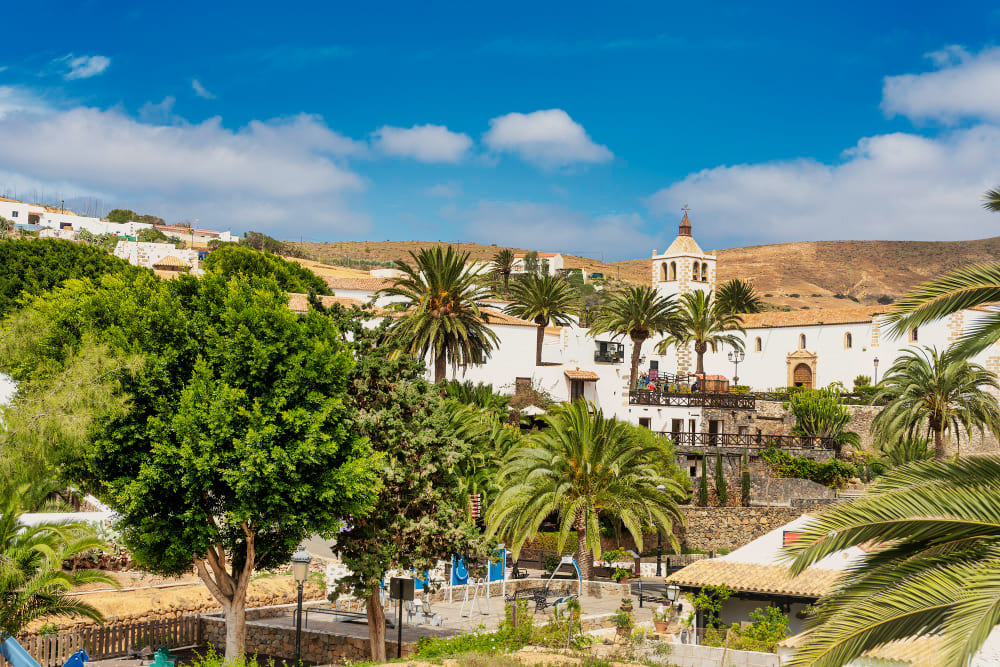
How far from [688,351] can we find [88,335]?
5576cm

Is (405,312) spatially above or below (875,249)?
below

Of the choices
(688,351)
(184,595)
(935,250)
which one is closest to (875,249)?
(935,250)

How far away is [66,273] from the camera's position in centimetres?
5128

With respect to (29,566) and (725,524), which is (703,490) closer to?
(725,524)

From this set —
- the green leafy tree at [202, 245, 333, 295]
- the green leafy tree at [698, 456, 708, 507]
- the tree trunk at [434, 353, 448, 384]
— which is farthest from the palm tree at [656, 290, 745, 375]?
the green leafy tree at [202, 245, 333, 295]

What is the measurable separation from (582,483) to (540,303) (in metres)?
21.4

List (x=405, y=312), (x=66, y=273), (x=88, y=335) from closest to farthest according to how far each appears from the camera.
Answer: (x=88, y=335)
(x=405, y=312)
(x=66, y=273)

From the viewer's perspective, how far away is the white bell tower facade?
2830 inches

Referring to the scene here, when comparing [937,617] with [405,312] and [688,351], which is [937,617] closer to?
[405,312]

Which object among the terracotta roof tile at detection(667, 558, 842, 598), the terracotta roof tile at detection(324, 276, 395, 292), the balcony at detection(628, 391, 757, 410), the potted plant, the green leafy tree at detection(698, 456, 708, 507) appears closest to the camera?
the potted plant

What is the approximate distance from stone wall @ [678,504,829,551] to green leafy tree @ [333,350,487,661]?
1009 inches

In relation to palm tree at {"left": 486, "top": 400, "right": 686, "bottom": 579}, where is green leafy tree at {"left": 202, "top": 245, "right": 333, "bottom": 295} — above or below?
above

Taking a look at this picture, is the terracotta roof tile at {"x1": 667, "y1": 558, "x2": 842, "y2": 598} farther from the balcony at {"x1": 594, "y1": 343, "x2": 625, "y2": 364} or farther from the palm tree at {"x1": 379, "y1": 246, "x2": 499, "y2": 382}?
the balcony at {"x1": 594, "y1": 343, "x2": 625, "y2": 364}

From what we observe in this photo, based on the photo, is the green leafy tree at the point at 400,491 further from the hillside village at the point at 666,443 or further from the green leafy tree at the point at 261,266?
the green leafy tree at the point at 261,266
